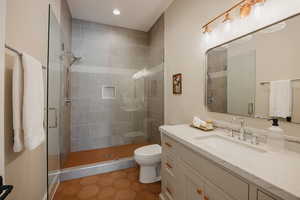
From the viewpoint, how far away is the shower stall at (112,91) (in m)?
2.48

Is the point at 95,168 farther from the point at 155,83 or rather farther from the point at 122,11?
the point at 122,11

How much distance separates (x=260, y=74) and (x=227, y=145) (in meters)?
0.62

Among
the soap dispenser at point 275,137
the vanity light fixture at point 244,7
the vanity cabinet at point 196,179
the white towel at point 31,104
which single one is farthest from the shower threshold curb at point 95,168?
the vanity light fixture at point 244,7

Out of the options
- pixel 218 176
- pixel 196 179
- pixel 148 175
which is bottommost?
pixel 148 175

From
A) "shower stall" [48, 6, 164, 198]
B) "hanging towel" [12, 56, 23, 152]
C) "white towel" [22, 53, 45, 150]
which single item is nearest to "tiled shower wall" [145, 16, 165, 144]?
"shower stall" [48, 6, 164, 198]

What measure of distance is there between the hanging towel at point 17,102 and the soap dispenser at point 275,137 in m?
1.64

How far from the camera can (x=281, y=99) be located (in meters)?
0.92

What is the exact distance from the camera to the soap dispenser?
0.85 meters

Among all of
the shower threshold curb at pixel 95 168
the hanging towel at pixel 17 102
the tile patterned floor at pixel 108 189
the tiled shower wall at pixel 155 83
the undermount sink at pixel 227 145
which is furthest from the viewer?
the tiled shower wall at pixel 155 83

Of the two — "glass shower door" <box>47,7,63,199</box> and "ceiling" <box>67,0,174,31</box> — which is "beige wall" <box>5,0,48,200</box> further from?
"ceiling" <box>67,0,174,31</box>

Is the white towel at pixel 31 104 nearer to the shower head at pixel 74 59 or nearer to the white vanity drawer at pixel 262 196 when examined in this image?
the white vanity drawer at pixel 262 196

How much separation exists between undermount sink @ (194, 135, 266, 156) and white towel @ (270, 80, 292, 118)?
11.6 inches

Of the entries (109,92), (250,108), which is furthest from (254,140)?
(109,92)

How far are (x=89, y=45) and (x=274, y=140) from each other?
298 cm
